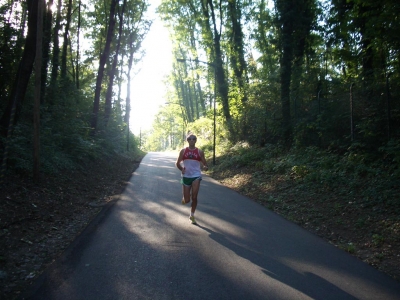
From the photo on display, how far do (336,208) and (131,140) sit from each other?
36297 millimetres

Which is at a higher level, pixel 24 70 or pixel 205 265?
pixel 24 70

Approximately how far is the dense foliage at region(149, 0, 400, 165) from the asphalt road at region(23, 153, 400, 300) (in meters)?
4.93

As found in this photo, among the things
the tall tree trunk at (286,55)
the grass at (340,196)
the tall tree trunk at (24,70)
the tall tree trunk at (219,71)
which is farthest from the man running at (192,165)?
the tall tree trunk at (219,71)

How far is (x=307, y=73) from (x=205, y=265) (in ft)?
50.8

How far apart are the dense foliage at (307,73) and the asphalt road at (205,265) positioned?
4.93 m

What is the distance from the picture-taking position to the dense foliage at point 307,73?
34.6 ft

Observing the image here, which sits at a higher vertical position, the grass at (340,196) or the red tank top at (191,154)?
the red tank top at (191,154)

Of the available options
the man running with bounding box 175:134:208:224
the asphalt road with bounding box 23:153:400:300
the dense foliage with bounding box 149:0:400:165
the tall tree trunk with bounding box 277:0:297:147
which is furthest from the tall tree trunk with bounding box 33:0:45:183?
the tall tree trunk with bounding box 277:0:297:147

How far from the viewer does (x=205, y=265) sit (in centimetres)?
482

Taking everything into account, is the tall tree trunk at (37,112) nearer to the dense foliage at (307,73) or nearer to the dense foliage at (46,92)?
the dense foliage at (46,92)

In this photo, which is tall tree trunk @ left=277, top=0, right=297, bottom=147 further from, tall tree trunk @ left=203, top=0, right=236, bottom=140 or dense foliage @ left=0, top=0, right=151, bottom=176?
dense foliage @ left=0, top=0, right=151, bottom=176

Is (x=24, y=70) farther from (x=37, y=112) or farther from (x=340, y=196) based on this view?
(x=340, y=196)

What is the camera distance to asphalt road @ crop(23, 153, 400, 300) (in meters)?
3.98

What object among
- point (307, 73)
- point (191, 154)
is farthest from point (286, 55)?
point (191, 154)
